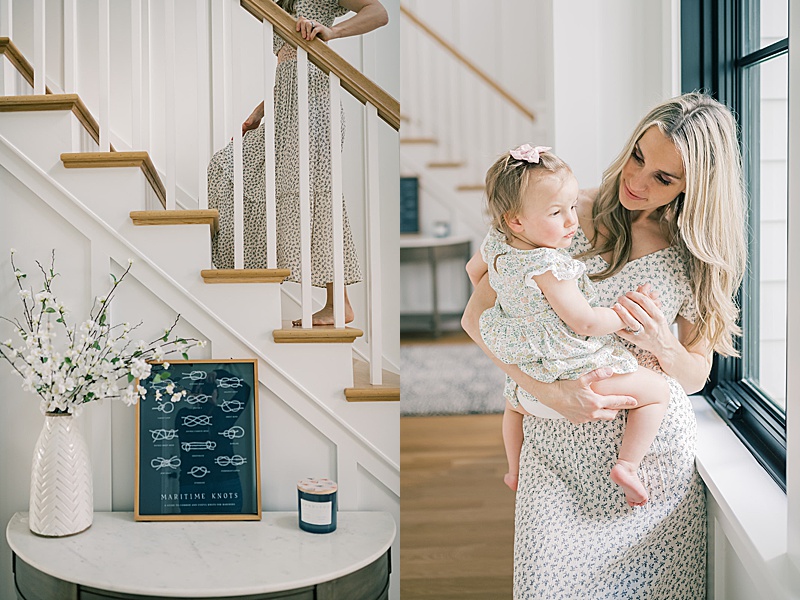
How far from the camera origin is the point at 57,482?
184 centimetres

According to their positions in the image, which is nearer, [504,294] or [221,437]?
[504,294]

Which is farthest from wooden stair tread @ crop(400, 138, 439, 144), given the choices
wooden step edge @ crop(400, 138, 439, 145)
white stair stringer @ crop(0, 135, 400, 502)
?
white stair stringer @ crop(0, 135, 400, 502)

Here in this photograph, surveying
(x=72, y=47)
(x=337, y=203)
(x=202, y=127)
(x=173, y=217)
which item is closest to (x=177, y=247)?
(x=173, y=217)

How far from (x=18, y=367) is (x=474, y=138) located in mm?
1382

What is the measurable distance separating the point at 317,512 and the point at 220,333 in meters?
0.55

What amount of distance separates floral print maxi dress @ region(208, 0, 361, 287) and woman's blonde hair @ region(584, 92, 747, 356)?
91 cm

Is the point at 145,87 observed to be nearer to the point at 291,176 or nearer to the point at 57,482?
the point at 291,176

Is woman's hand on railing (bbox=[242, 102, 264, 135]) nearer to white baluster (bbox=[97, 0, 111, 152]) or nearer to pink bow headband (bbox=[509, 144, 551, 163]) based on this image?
white baluster (bbox=[97, 0, 111, 152])

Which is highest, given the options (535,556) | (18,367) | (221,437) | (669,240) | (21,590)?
(669,240)

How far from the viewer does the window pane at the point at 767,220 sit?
161 centimetres

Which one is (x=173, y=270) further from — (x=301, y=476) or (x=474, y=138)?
(x=474, y=138)

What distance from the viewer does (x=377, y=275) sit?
2.05 meters

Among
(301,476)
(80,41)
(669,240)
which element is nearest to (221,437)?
(301,476)

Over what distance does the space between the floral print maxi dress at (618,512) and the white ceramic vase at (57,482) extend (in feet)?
3.65
